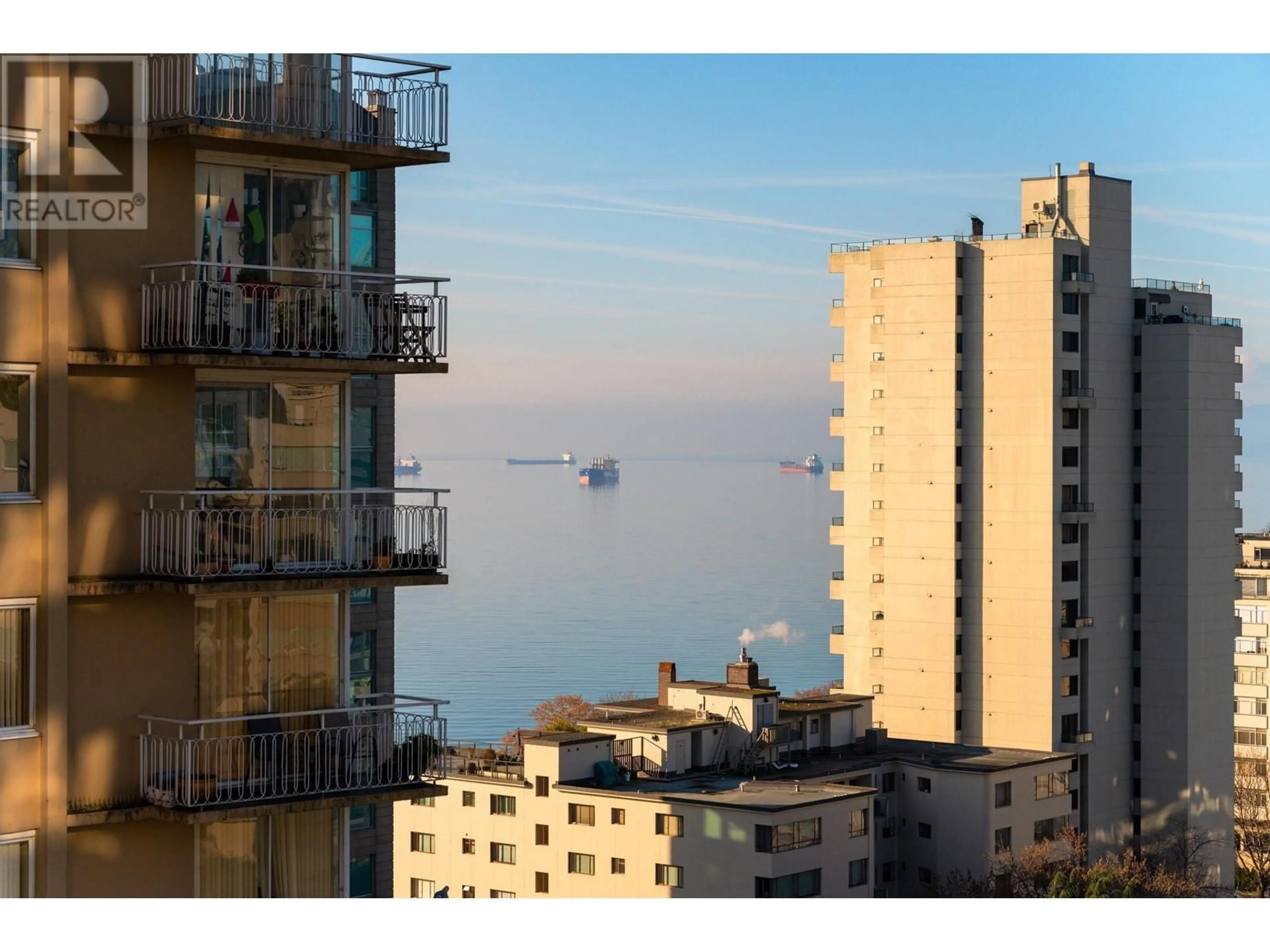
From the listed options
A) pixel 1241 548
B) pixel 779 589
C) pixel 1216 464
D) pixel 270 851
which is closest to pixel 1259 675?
pixel 1241 548

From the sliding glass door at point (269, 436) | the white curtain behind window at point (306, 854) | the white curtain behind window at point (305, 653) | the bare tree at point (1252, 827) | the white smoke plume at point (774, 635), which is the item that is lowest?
the bare tree at point (1252, 827)

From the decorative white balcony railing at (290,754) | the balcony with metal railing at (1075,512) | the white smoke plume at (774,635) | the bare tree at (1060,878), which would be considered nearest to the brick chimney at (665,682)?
the bare tree at (1060,878)

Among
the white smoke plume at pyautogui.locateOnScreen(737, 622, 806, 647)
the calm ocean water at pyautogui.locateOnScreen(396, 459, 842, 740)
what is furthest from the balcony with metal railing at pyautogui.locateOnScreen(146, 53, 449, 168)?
the white smoke plume at pyautogui.locateOnScreen(737, 622, 806, 647)

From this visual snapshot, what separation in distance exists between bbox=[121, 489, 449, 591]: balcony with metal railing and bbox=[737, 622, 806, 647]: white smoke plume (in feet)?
292

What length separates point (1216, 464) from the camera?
177ft

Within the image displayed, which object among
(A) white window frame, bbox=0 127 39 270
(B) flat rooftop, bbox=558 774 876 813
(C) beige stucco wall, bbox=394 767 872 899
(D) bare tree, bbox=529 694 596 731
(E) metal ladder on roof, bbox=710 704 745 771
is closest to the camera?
(A) white window frame, bbox=0 127 39 270

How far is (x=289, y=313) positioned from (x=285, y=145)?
1.00 meters

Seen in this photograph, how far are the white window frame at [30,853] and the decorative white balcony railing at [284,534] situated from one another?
5.19 feet

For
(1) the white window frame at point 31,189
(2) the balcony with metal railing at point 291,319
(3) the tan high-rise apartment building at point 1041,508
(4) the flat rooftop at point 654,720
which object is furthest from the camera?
(3) the tan high-rise apartment building at point 1041,508

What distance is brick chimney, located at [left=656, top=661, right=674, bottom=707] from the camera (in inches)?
1624

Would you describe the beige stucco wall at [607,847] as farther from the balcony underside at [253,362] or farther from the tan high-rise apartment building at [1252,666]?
the tan high-rise apartment building at [1252,666]

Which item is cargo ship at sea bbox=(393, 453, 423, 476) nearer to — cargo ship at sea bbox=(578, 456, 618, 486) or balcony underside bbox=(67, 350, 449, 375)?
cargo ship at sea bbox=(578, 456, 618, 486)

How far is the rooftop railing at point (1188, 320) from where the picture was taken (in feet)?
174

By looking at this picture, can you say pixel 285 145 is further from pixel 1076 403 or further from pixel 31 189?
pixel 1076 403
